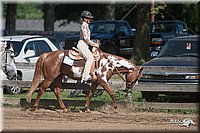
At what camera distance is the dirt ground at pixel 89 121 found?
38.5 ft

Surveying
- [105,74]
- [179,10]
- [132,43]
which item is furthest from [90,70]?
[179,10]

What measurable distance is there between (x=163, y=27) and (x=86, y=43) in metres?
18.5

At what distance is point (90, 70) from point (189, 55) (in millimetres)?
3897

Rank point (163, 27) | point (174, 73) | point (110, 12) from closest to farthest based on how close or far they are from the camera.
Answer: point (174, 73) → point (163, 27) → point (110, 12)

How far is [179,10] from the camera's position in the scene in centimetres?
5878

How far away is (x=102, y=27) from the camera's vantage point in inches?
1209

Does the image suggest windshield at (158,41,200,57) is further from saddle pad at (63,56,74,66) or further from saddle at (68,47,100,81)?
saddle pad at (63,56,74,66)

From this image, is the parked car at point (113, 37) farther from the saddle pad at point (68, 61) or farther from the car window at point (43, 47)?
the saddle pad at point (68, 61)

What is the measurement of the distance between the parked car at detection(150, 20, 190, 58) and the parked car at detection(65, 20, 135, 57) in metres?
1.33

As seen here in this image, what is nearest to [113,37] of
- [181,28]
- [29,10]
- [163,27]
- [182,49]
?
[163,27]

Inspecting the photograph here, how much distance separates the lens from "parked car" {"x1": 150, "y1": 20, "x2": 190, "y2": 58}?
3067 cm

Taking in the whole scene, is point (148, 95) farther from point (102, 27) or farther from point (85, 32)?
point (102, 27)

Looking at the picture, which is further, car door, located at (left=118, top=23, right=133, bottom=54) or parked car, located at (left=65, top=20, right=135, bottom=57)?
car door, located at (left=118, top=23, right=133, bottom=54)

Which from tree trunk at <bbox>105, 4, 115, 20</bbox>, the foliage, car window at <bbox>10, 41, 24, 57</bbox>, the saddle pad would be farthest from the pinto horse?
the foliage
